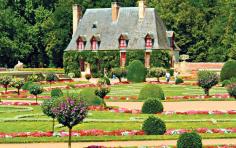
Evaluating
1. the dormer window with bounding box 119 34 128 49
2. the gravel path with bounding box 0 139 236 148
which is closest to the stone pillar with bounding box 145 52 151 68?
the dormer window with bounding box 119 34 128 49

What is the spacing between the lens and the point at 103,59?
7350 centimetres

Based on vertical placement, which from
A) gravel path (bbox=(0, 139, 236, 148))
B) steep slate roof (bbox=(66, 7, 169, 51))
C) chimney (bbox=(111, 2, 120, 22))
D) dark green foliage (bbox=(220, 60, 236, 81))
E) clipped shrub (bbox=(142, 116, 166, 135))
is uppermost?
chimney (bbox=(111, 2, 120, 22))

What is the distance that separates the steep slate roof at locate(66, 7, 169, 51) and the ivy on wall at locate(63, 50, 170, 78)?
30.1 inches

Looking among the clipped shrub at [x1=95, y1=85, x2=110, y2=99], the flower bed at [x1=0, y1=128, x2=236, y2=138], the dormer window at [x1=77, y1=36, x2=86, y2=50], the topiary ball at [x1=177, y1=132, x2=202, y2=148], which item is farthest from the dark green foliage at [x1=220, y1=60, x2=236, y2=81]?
the topiary ball at [x1=177, y1=132, x2=202, y2=148]

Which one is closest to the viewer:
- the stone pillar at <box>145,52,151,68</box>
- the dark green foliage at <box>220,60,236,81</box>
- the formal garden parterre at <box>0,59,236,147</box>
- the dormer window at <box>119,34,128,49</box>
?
the formal garden parterre at <box>0,59,236,147</box>

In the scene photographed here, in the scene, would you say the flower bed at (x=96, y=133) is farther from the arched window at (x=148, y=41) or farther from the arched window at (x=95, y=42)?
the arched window at (x=95, y=42)

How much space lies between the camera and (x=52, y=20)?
8588cm

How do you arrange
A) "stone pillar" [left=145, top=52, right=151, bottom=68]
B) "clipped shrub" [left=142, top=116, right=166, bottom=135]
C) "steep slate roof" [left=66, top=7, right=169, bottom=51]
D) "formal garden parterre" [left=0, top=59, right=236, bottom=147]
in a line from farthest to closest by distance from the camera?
"steep slate roof" [left=66, top=7, right=169, bottom=51] < "stone pillar" [left=145, top=52, right=151, bottom=68] < "clipped shrub" [left=142, top=116, right=166, bottom=135] < "formal garden parterre" [left=0, top=59, right=236, bottom=147]

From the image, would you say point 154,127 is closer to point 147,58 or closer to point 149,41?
point 147,58

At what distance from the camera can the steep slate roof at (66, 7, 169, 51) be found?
72.6 meters

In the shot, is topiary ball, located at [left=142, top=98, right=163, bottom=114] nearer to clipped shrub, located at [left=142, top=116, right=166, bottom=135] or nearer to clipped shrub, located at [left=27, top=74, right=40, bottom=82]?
clipped shrub, located at [left=142, top=116, right=166, bottom=135]

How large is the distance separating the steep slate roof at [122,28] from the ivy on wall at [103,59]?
2.51 feet

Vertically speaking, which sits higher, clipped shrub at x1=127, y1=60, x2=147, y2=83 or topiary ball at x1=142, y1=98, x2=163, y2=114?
clipped shrub at x1=127, y1=60, x2=147, y2=83

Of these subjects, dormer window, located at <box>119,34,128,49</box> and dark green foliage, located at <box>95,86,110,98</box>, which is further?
dormer window, located at <box>119,34,128,49</box>
